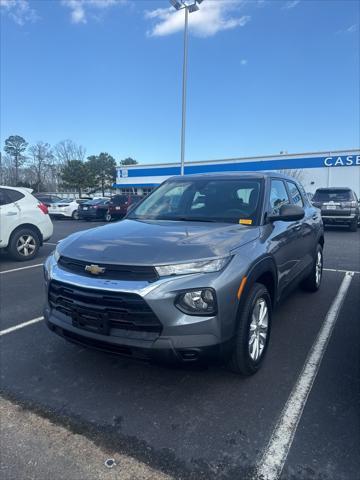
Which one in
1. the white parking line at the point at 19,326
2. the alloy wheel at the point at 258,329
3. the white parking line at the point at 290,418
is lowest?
the white parking line at the point at 290,418

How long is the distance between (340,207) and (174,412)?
13.2 meters

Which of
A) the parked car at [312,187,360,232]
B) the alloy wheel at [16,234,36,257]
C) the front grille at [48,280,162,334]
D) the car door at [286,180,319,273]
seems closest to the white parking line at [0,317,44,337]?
the front grille at [48,280,162,334]

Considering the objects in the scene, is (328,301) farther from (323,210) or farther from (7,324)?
(323,210)

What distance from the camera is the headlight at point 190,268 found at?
2383mm

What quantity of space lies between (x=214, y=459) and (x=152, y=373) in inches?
42.5

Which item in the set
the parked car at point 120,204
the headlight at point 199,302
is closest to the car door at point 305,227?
the headlight at point 199,302

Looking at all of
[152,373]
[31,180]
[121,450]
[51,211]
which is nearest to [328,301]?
[152,373]

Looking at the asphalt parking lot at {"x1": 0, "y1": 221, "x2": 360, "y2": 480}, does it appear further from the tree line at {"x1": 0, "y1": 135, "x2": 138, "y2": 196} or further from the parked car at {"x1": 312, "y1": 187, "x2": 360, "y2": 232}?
the tree line at {"x1": 0, "y1": 135, "x2": 138, "y2": 196}

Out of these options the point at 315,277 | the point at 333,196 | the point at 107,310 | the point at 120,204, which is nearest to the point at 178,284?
the point at 107,310

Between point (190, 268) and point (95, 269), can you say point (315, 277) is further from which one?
point (95, 269)

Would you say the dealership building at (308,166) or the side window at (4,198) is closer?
the side window at (4,198)

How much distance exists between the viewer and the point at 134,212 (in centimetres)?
402

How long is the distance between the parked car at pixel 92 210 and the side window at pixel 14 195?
13.6 meters

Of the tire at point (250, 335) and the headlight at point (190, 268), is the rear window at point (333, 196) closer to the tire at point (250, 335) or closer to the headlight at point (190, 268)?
the tire at point (250, 335)
